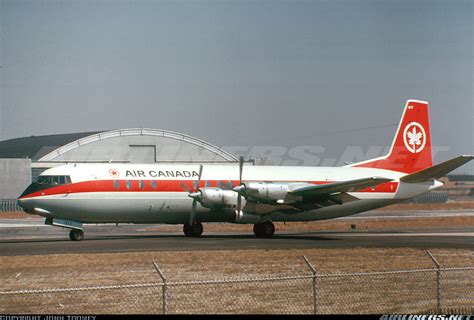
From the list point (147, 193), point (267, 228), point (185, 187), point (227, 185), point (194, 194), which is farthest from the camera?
point (227, 185)

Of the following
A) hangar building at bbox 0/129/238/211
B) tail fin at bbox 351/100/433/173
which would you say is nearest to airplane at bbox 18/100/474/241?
tail fin at bbox 351/100/433/173

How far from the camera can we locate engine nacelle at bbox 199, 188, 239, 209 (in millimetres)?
38344

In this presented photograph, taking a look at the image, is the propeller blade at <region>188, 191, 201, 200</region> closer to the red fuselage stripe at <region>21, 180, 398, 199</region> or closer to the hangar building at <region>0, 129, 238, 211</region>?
the red fuselage stripe at <region>21, 180, 398, 199</region>

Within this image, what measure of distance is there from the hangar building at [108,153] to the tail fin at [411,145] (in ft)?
123

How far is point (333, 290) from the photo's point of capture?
21.2 metres

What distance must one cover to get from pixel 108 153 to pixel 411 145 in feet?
133

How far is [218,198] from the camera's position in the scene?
126ft

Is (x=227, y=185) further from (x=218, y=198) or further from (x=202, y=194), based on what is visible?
(x=202, y=194)

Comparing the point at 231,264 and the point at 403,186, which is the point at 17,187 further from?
the point at 231,264

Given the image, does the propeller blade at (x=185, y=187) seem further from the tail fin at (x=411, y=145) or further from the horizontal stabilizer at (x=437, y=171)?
the horizontal stabilizer at (x=437, y=171)

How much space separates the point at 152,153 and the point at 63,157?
9483mm

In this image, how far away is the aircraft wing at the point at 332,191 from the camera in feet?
125

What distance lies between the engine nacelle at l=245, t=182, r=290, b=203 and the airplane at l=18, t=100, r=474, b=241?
0.17ft

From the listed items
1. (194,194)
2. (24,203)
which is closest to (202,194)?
(194,194)
